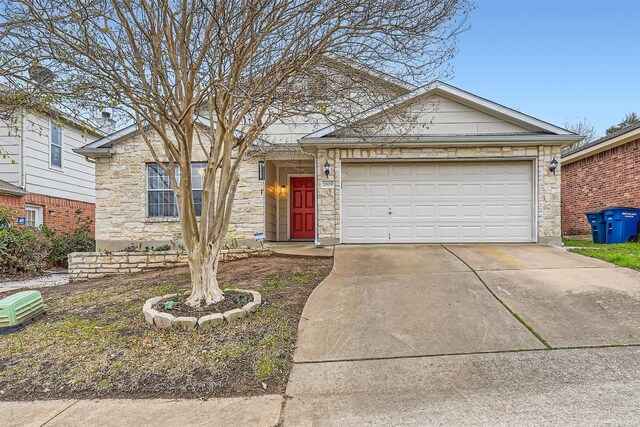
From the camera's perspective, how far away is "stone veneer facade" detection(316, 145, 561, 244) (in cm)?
903

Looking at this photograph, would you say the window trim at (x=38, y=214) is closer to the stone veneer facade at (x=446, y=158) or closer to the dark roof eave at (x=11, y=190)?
the dark roof eave at (x=11, y=190)

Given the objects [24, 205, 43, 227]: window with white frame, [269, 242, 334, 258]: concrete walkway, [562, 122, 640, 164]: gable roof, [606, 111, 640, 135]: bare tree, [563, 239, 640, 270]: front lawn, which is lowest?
[269, 242, 334, 258]: concrete walkway

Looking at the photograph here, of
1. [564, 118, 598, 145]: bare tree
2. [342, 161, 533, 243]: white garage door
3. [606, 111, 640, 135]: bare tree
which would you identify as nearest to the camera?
[342, 161, 533, 243]: white garage door

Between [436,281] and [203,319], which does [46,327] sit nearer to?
[203,319]

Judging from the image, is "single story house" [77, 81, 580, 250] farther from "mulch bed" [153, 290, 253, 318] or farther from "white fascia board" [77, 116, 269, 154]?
"mulch bed" [153, 290, 253, 318]

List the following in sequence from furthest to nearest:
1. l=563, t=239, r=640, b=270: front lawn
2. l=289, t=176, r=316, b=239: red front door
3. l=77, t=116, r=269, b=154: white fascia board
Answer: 1. l=289, t=176, r=316, b=239: red front door
2. l=77, t=116, r=269, b=154: white fascia board
3. l=563, t=239, r=640, b=270: front lawn

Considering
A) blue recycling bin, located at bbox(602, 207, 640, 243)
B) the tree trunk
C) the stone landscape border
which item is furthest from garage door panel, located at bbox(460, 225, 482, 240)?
the tree trunk

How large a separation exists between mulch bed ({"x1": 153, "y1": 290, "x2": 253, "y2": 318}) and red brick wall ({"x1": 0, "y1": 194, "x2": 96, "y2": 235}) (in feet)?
27.9

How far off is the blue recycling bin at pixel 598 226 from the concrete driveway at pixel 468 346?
187 inches

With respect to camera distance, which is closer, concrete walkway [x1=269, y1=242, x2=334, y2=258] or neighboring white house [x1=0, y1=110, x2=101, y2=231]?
concrete walkway [x1=269, y1=242, x2=334, y2=258]

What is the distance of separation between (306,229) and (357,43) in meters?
7.85

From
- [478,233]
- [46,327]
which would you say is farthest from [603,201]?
[46,327]

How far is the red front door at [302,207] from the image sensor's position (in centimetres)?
1231

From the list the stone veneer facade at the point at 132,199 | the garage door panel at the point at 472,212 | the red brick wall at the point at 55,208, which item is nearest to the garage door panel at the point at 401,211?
the garage door panel at the point at 472,212
